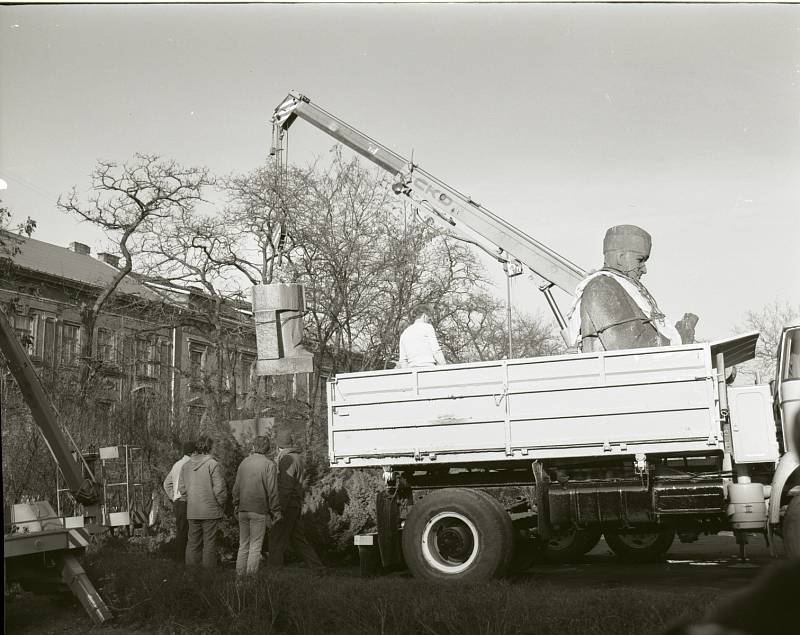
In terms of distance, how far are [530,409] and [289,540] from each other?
14.4 ft

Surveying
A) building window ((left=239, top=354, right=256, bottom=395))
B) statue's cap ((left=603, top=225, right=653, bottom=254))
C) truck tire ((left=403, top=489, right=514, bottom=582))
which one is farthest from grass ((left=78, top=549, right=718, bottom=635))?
building window ((left=239, top=354, right=256, bottom=395))

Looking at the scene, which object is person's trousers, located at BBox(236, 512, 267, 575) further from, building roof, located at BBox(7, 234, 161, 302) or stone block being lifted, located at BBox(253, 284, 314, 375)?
building roof, located at BBox(7, 234, 161, 302)

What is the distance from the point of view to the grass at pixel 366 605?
5.70m

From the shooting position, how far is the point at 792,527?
714cm

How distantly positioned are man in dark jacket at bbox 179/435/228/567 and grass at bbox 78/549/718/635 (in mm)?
1868

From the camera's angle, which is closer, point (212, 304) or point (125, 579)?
point (125, 579)

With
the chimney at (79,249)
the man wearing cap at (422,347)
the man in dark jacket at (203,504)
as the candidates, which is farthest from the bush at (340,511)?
the chimney at (79,249)

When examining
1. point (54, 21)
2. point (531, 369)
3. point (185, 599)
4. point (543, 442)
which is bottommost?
point (185, 599)

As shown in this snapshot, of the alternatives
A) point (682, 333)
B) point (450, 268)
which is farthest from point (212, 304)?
point (682, 333)

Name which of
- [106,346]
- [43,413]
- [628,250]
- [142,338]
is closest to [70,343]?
[106,346]

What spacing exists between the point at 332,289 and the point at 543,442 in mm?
15192

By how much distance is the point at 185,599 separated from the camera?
287 inches

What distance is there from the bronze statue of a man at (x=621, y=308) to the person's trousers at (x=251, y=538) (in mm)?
3944

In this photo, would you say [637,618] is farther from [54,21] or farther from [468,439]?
[54,21]
